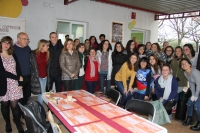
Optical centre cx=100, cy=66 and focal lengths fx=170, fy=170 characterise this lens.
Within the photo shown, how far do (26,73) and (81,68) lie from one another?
50.0 inches

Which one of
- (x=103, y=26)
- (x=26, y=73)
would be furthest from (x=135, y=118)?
(x=103, y=26)

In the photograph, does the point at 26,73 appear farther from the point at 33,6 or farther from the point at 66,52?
the point at 33,6

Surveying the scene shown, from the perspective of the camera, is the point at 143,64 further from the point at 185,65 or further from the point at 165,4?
the point at 165,4

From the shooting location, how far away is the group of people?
2.52 meters

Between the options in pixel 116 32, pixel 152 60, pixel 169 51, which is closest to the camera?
pixel 152 60

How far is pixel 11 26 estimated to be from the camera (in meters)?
4.34

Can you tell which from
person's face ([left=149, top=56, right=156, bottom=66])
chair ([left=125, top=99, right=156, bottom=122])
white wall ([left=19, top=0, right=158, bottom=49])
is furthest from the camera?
white wall ([left=19, top=0, right=158, bottom=49])

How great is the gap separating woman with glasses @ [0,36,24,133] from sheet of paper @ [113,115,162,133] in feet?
5.40

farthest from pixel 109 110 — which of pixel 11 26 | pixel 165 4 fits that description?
pixel 165 4

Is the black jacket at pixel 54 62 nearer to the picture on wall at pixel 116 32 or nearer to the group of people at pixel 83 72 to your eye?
the group of people at pixel 83 72

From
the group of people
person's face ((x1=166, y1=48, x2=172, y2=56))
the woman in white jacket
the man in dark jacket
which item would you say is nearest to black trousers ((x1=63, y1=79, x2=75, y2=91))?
the group of people

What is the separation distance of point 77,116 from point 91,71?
6.59ft

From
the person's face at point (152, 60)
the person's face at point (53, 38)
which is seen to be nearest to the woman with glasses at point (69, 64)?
the person's face at point (53, 38)

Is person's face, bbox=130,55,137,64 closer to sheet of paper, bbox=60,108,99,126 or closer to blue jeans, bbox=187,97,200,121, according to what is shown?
Result: blue jeans, bbox=187,97,200,121
